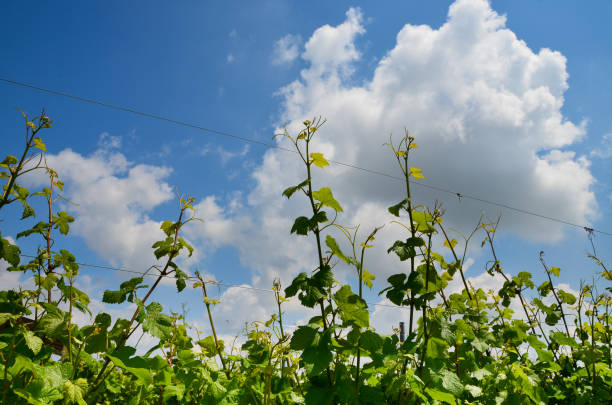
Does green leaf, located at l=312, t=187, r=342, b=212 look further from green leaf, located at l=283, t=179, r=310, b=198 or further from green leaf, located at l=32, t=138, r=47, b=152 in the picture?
green leaf, located at l=32, t=138, r=47, b=152

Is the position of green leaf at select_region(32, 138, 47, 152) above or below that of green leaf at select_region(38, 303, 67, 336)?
above

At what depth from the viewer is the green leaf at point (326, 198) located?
1.45m

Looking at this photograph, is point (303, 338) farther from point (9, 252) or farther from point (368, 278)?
point (9, 252)

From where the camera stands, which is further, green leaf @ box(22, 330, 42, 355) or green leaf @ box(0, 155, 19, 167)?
green leaf @ box(0, 155, 19, 167)

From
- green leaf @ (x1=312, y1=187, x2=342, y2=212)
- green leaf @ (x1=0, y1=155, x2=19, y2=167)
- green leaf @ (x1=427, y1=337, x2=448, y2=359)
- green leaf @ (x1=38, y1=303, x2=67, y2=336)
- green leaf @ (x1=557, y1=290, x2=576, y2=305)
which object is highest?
green leaf @ (x1=557, y1=290, x2=576, y2=305)

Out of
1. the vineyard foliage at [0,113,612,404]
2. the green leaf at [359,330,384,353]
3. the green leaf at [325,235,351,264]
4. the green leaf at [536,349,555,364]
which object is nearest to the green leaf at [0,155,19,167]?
the vineyard foliage at [0,113,612,404]

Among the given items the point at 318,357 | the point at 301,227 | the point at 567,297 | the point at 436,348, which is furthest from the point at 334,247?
the point at 567,297

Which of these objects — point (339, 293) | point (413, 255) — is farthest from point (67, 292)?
point (413, 255)

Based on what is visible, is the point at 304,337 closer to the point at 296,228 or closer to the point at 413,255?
the point at 296,228

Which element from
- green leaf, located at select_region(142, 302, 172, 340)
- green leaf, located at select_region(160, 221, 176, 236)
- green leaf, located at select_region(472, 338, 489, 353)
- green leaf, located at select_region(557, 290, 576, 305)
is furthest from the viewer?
green leaf, located at select_region(557, 290, 576, 305)

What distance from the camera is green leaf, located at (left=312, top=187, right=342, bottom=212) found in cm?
145

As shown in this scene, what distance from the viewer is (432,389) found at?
4.90 feet

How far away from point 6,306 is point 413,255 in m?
1.52

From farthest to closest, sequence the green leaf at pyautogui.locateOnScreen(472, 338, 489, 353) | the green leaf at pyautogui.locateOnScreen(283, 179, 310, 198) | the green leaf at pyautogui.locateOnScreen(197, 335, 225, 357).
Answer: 1. the green leaf at pyautogui.locateOnScreen(472, 338, 489, 353)
2. the green leaf at pyautogui.locateOnScreen(197, 335, 225, 357)
3. the green leaf at pyautogui.locateOnScreen(283, 179, 310, 198)
